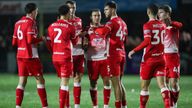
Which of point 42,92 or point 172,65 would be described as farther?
point 172,65

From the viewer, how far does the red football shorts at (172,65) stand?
11992 mm

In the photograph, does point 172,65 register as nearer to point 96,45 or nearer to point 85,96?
point 96,45

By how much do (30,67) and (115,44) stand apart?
1881 mm

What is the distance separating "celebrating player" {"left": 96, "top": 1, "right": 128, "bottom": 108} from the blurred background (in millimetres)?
13895

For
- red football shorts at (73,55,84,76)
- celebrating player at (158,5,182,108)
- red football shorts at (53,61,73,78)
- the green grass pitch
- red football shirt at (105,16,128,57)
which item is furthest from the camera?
the green grass pitch

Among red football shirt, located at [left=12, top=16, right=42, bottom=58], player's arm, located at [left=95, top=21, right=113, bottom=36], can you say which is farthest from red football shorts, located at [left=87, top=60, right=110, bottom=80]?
red football shirt, located at [left=12, top=16, right=42, bottom=58]

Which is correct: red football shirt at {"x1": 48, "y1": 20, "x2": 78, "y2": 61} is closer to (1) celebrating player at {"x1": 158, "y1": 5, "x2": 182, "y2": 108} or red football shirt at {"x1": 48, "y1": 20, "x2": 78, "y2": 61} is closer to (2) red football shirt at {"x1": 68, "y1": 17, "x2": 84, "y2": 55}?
(2) red football shirt at {"x1": 68, "y1": 17, "x2": 84, "y2": 55}

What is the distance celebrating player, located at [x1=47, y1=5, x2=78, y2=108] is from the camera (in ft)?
36.4

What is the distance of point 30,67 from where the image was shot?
460 inches

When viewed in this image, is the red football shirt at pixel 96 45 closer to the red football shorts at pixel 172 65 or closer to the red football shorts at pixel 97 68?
the red football shorts at pixel 97 68

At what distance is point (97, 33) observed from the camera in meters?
11.7

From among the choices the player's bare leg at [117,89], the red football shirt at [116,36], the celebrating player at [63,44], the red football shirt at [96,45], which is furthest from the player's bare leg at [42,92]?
the red football shirt at [116,36]

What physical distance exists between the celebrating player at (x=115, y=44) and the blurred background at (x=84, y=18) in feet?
45.6

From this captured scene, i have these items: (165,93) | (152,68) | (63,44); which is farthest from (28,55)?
(165,93)
